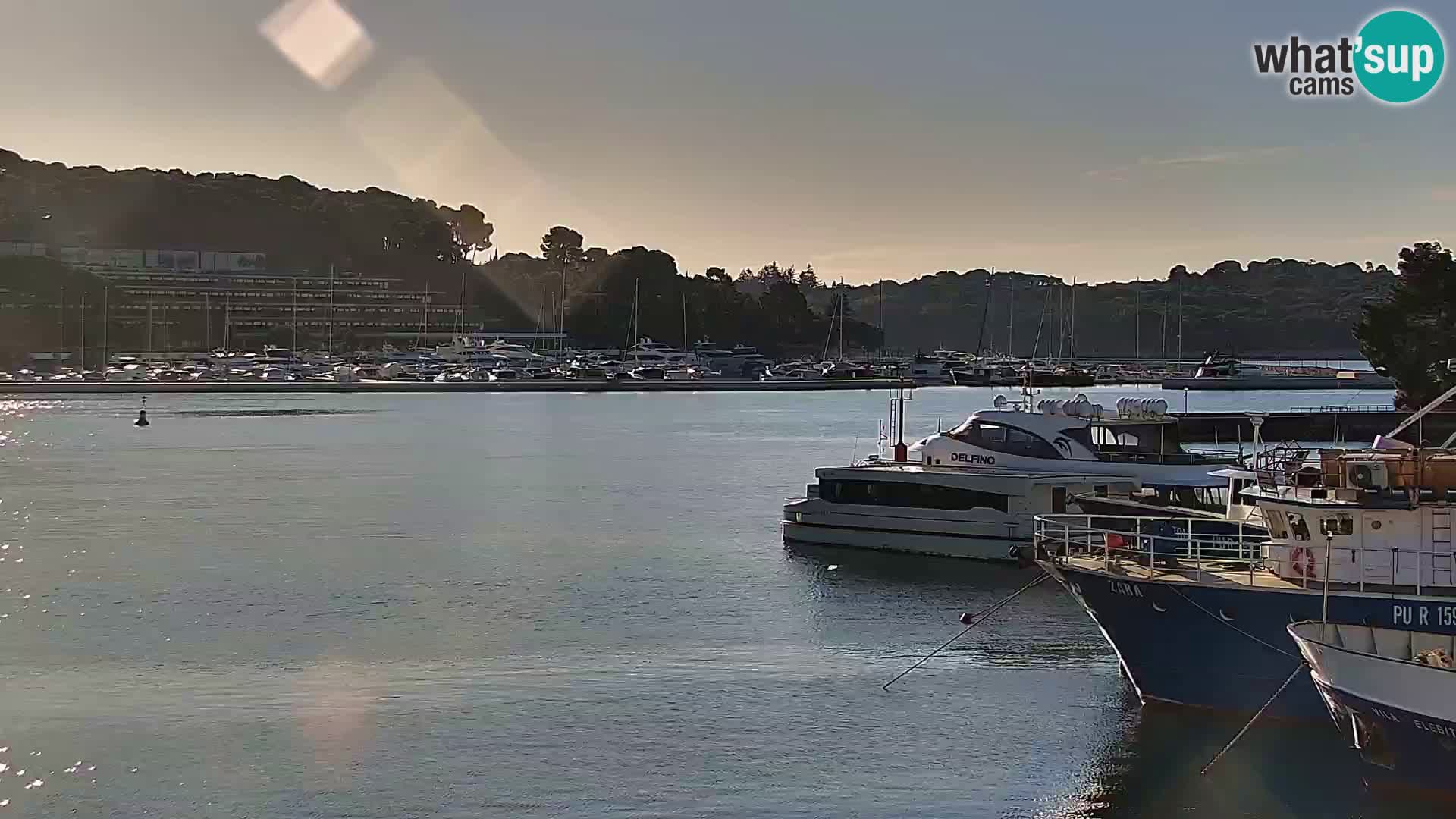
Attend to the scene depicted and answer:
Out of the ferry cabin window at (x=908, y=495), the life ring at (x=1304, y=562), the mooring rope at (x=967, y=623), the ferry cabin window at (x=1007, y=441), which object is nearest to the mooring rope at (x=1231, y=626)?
the life ring at (x=1304, y=562)

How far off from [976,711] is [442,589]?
17.0 m

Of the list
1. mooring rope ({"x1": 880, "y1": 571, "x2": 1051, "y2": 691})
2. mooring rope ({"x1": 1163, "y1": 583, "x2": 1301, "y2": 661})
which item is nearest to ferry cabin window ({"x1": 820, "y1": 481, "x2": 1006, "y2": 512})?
mooring rope ({"x1": 880, "y1": 571, "x2": 1051, "y2": 691})

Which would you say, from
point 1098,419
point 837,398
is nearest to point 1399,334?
point 1098,419

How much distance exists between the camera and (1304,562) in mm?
24578

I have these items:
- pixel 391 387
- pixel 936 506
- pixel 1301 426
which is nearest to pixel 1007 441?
pixel 936 506

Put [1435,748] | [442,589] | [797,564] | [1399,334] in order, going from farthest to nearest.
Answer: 1. [1399,334]
2. [797,564]
3. [442,589]
4. [1435,748]

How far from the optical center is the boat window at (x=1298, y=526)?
24.8 meters

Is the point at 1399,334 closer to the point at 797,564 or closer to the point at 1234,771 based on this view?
the point at 797,564

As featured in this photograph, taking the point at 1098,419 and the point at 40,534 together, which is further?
the point at 40,534

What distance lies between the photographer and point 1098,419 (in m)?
45.7

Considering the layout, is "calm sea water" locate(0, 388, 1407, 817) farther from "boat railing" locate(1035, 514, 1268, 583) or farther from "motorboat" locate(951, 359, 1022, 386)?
"motorboat" locate(951, 359, 1022, 386)

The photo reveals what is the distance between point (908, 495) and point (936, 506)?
0.98m

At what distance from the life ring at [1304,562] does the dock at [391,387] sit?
497 ft

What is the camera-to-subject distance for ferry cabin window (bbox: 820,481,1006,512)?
42844mm
